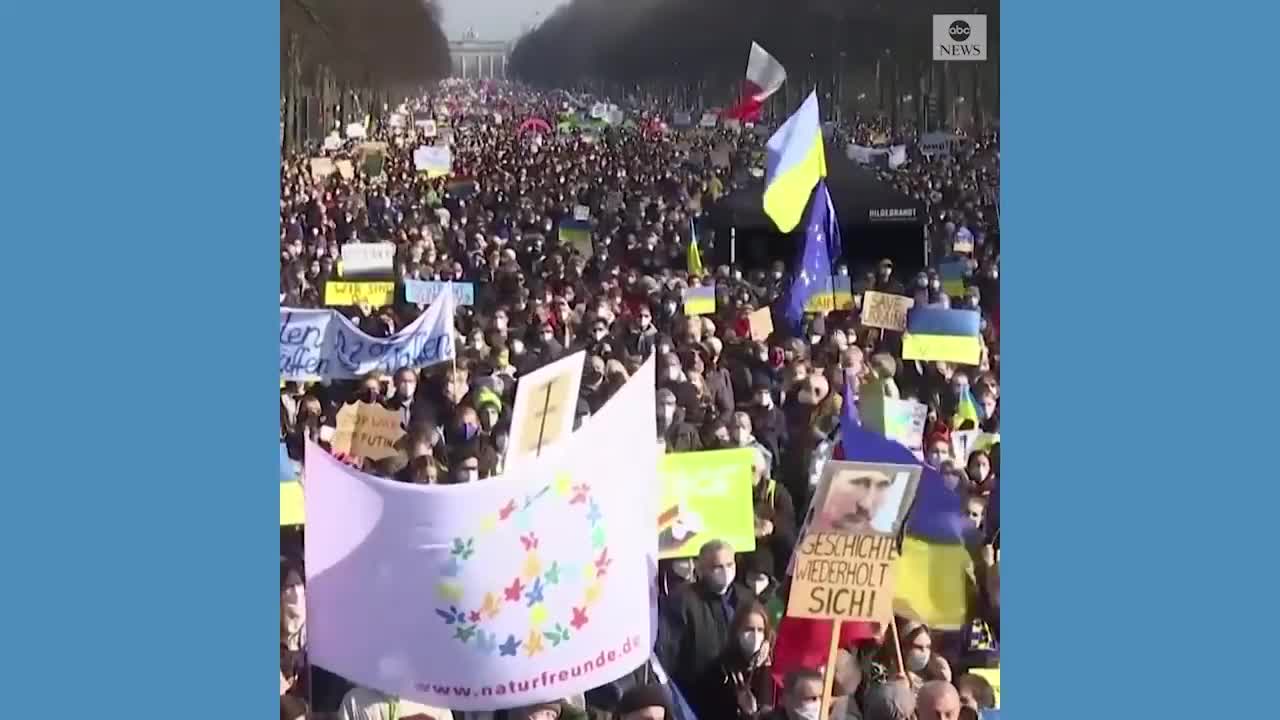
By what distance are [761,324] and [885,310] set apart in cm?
34

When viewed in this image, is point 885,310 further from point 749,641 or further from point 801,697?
point 801,697

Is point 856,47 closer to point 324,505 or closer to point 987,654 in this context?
point 987,654

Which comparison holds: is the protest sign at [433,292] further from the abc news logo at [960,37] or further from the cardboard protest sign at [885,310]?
the abc news logo at [960,37]

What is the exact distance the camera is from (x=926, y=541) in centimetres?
318

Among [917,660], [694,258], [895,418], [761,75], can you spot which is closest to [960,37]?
[761,75]

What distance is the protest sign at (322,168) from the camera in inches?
125

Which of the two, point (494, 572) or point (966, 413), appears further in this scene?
point (966, 413)

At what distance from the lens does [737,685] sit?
10.4 ft

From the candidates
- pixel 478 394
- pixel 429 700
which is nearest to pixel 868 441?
pixel 478 394

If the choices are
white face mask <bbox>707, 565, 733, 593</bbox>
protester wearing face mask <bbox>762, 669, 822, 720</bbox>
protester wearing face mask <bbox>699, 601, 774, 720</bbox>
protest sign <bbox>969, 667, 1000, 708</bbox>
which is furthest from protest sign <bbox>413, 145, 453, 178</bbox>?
protest sign <bbox>969, 667, 1000, 708</bbox>

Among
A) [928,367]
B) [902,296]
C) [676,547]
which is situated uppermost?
[902,296]

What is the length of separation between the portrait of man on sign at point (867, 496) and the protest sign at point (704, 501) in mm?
195

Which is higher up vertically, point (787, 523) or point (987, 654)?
point (787, 523)

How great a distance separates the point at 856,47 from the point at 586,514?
4.70ft
